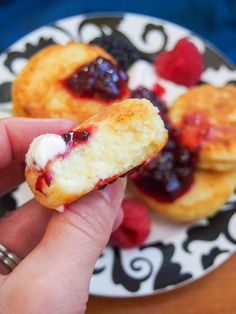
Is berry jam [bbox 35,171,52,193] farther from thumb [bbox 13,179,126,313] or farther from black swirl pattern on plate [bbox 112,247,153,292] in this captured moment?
black swirl pattern on plate [bbox 112,247,153,292]

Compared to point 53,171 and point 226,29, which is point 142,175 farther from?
point 226,29

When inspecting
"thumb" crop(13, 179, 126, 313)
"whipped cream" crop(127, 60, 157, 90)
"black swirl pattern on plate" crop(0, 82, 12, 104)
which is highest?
"black swirl pattern on plate" crop(0, 82, 12, 104)

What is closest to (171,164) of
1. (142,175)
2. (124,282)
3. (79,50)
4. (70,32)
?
(142,175)

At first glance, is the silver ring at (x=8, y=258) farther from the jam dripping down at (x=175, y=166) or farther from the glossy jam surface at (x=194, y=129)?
the glossy jam surface at (x=194, y=129)

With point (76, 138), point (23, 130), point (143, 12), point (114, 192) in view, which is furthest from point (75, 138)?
point (143, 12)

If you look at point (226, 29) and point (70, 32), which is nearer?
point (70, 32)

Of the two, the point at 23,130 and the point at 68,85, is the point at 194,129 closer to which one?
the point at 68,85

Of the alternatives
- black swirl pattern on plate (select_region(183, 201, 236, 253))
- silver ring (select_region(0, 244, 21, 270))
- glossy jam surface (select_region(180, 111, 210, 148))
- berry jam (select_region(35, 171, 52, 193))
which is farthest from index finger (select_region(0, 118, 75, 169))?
black swirl pattern on plate (select_region(183, 201, 236, 253))
